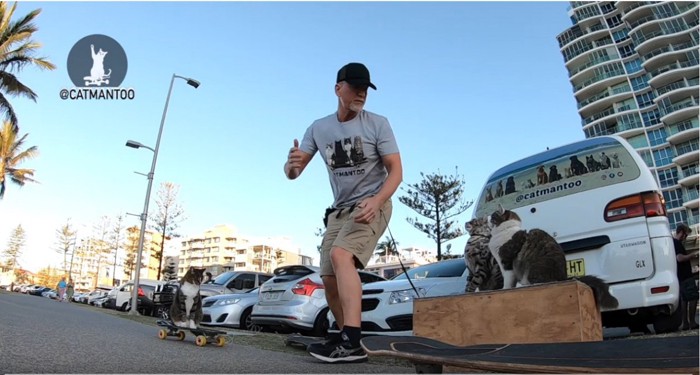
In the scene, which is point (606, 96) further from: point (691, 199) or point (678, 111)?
point (691, 199)

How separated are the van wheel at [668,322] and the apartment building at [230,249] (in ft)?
353

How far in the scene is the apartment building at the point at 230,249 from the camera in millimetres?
112250

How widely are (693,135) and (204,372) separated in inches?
2741

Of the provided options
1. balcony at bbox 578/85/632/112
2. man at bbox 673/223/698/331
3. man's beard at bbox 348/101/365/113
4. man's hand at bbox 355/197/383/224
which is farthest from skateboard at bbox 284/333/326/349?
balcony at bbox 578/85/632/112

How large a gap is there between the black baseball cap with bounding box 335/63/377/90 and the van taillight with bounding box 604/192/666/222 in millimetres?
2561

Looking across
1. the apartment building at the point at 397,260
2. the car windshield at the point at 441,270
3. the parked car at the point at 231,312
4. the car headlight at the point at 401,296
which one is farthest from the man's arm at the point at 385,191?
the apartment building at the point at 397,260

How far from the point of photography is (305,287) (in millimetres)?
7875

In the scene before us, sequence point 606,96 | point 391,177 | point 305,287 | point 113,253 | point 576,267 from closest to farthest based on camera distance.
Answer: point 391,177 → point 576,267 → point 305,287 → point 113,253 → point 606,96

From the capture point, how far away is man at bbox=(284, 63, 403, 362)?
3.02 m

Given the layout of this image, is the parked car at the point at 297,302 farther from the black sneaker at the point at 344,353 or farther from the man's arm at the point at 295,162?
the black sneaker at the point at 344,353

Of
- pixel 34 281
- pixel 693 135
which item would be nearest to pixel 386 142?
pixel 693 135

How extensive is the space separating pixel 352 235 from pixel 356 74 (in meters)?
1.09

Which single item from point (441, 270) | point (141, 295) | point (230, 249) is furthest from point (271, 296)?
point (230, 249)

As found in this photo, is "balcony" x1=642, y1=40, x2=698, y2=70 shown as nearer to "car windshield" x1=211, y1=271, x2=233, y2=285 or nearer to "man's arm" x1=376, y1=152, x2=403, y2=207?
"car windshield" x1=211, y1=271, x2=233, y2=285
